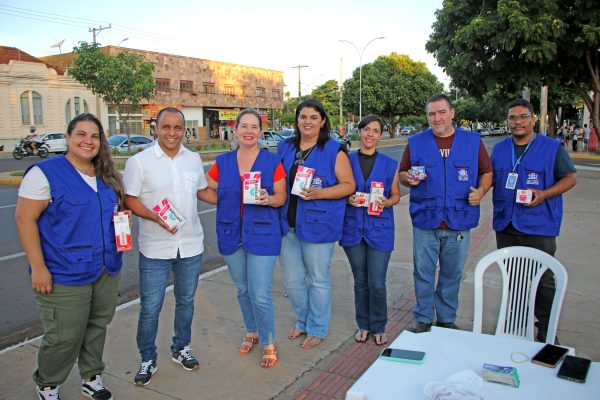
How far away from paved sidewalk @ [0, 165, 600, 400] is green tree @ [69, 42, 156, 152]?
59.0 feet

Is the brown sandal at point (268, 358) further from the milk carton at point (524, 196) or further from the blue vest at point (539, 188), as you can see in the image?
the milk carton at point (524, 196)

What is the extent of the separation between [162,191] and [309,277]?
1449 mm

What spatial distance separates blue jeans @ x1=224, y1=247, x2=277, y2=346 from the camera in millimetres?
3746

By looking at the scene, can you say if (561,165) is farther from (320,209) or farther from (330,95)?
(330,95)

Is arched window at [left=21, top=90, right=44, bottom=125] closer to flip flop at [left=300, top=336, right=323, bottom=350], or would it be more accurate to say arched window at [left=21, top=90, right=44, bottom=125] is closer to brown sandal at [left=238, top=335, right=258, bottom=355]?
brown sandal at [left=238, top=335, right=258, bottom=355]

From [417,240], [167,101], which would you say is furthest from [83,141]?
[167,101]

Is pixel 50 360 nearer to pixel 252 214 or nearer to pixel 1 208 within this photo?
pixel 252 214

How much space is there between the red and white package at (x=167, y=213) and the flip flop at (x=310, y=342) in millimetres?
1577

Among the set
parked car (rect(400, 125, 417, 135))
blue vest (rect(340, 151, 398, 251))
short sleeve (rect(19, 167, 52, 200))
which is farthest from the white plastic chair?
parked car (rect(400, 125, 417, 135))

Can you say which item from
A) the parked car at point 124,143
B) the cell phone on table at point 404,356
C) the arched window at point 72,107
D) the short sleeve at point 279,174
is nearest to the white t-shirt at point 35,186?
the short sleeve at point 279,174

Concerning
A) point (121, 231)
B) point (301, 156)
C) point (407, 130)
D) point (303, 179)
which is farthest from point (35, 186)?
point (407, 130)

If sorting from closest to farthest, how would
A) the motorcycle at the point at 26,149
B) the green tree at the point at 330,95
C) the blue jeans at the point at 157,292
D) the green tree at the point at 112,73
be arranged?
the blue jeans at the point at 157,292 → the green tree at the point at 112,73 → the motorcycle at the point at 26,149 → the green tree at the point at 330,95

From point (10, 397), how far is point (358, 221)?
2818mm

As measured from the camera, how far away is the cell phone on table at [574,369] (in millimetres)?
2064
